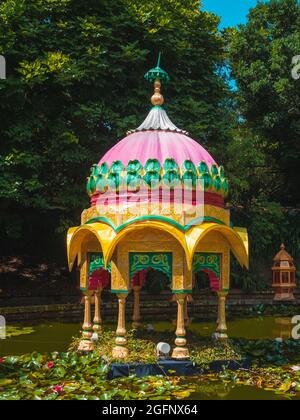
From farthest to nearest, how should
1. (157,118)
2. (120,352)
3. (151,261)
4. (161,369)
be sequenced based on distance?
(157,118) → (151,261) → (120,352) → (161,369)

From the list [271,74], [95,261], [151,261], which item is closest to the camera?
[151,261]

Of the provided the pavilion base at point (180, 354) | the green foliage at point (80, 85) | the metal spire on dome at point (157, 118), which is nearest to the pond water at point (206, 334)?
the pavilion base at point (180, 354)

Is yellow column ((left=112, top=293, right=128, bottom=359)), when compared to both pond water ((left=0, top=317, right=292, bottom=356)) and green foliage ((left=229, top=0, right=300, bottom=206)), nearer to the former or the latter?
pond water ((left=0, top=317, right=292, bottom=356))

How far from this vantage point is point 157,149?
8.68 m

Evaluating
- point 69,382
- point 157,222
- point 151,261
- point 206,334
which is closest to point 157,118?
A: point 157,222

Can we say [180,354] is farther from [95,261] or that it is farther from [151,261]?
[95,261]

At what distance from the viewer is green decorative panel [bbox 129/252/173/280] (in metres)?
7.96

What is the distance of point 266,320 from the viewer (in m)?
15.7

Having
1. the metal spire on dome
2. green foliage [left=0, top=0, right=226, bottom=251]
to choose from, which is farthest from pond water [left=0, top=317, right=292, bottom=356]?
the metal spire on dome

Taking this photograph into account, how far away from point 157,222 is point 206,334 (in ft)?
18.9

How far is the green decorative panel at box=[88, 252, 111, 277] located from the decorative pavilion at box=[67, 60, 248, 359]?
0.02 meters

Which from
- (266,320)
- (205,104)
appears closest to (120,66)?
(205,104)

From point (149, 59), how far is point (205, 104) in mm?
2748
